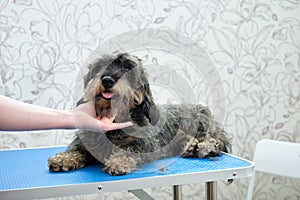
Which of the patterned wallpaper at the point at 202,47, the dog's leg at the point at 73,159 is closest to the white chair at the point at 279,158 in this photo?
the patterned wallpaper at the point at 202,47

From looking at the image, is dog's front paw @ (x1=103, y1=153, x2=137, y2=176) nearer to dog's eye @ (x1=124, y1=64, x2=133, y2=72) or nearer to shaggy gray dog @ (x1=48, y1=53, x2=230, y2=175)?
shaggy gray dog @ (x1=48, y1=53, x2=230, y2=175)

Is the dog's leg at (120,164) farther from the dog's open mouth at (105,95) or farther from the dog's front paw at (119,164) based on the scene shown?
the dog's open mouth at (105,95)

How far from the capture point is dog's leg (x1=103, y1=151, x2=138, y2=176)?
119 cm

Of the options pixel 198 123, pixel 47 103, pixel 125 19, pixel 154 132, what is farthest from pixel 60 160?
pixel 125 19

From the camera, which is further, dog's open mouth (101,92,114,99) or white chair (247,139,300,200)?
white chair (247,139,300,200)

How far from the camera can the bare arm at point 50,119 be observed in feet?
3.99

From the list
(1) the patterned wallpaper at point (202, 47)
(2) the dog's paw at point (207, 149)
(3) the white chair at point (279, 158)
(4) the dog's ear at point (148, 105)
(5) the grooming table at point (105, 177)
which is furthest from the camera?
(1) the patterned wallpaper at point (202, 47)

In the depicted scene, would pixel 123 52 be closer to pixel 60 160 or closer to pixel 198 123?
pixel 60 160

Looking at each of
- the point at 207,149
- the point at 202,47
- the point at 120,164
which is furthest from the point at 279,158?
the point at 120,164

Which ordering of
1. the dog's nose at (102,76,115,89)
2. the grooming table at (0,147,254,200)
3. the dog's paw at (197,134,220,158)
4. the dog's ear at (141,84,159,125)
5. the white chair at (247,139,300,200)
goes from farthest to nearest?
the white chair at (247,139,300,200) < the dog's paw at (197,134,220,158) < the dog's ear at (141,84,159,125) < the dog's nose at (102,76,115,89) < the grooming table at (0,147,254,200)

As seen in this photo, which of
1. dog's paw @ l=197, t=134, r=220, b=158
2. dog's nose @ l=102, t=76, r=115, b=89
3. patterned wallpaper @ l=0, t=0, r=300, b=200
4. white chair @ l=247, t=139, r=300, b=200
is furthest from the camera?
patterned wallpaper @ l=0, t=0, r=300, b=200

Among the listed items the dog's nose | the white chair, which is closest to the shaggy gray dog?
the dog's nose

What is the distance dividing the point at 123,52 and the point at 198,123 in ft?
1.52

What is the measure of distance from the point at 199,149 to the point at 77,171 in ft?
1.36
